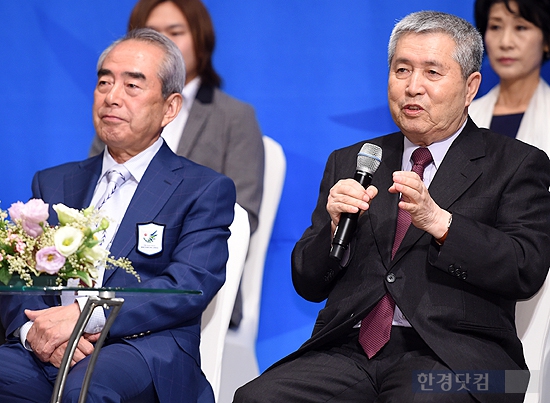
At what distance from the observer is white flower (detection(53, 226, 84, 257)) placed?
249 cm

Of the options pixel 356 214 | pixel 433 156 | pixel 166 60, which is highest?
pixel 166 60

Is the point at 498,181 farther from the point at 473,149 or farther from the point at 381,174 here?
the point at 381,174

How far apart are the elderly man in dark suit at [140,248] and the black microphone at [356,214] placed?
678 mm

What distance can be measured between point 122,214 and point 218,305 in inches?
20.4

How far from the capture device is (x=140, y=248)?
312cm

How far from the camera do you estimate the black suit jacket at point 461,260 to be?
2.63 meters

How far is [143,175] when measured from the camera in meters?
3.30

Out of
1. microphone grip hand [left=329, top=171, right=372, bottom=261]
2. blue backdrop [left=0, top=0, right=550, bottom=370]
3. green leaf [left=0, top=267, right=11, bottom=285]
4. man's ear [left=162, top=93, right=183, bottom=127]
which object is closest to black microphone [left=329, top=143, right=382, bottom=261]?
microphone grip hand [left=329, top=171, right=372, bottom=261]

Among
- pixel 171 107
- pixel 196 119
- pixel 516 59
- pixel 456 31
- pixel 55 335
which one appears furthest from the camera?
pixel 196 119

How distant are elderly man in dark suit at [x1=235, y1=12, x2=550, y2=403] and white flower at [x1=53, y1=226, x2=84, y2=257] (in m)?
0.73

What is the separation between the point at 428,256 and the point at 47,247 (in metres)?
1.20

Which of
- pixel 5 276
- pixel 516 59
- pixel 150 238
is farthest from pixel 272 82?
pixel 5 276

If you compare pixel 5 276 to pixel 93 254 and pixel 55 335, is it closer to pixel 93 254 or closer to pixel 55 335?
pixel 93 254

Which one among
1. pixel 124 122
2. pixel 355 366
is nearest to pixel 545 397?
pixel 355 366
